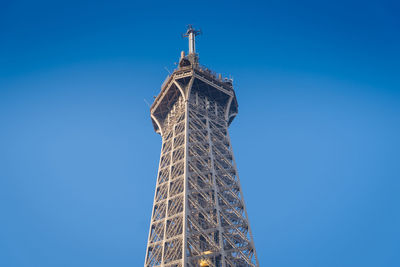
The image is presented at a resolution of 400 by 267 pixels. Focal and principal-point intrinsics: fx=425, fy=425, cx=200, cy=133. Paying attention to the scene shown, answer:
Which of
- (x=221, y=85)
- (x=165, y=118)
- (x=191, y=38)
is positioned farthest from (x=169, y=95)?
(x=191, y=38)

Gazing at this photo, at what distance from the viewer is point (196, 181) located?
1971 inches

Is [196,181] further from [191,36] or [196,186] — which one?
[191,36]

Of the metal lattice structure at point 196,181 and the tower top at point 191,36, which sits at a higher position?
the tower top at point 191,36

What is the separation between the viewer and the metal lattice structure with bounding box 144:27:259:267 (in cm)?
4356

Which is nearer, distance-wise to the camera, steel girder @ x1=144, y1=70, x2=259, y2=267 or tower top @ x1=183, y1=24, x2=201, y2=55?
steel girder @ x1=144, y1=70, x2=259, y2=267

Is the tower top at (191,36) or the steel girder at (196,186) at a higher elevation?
the tower top at (191,36)

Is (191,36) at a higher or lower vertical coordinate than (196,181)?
higher

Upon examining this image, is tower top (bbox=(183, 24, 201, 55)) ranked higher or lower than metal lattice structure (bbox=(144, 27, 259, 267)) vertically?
higher

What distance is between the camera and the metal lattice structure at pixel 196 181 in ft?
143

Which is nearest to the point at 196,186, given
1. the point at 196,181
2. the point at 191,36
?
the point at 196,181

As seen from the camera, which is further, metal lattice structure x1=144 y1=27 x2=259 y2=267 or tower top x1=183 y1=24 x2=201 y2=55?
tower top x1=183 y1=24 x2=201 y2=55

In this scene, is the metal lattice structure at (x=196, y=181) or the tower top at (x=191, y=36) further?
the tower top at (x=191, y=36)

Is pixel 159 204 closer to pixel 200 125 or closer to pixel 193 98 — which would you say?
pixel 200 125

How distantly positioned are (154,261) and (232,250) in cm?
837
